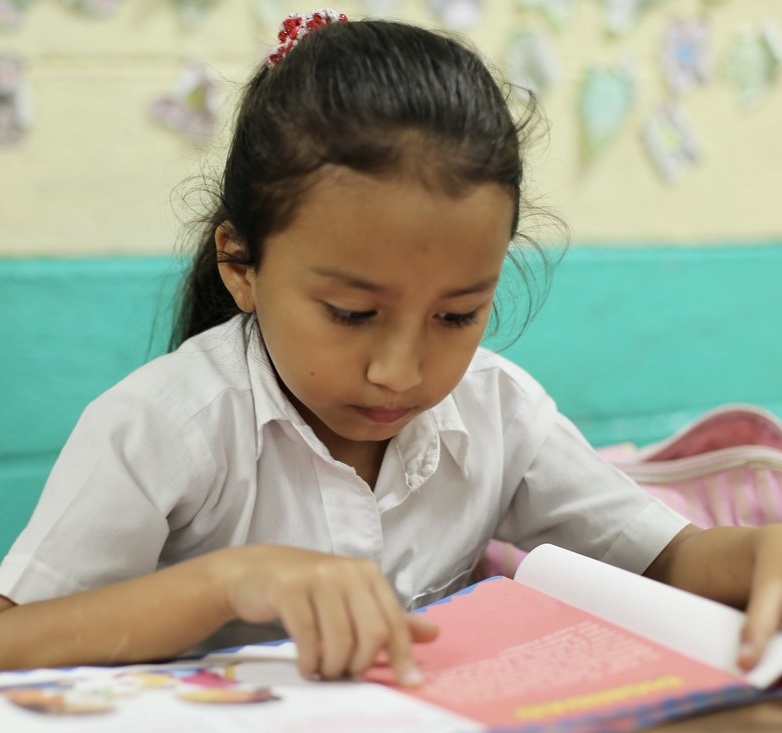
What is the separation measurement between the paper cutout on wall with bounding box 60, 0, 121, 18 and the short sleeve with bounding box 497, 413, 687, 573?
74 centimetres

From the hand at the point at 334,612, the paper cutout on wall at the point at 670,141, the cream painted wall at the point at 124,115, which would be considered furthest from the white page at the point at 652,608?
the paper cutout on wall at the point at 670,141

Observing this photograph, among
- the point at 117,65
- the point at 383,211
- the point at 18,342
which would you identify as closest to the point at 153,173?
the point at 117,65

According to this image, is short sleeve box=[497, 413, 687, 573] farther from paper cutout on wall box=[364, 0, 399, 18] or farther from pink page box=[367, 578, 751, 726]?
paper cutout on wall box=[364, 0, 399, 18]

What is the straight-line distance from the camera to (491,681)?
0.58 m

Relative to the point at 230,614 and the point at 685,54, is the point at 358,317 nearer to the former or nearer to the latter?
the point at 230,614

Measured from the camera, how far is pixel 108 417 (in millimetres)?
787

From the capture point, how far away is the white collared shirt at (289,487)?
2.48ft

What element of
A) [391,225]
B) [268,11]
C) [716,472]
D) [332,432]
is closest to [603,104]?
[268,11]

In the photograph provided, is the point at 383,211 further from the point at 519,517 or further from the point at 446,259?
the point at 519,517

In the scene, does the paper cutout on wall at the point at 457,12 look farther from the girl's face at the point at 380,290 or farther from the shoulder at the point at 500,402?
the girl's face at the point at 380,290

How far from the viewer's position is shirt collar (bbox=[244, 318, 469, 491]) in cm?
84

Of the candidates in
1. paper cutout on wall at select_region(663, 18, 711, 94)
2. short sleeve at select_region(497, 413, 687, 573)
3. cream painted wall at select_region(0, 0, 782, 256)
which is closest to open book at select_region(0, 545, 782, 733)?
short sleeve at select_region(497, 413, 687, 573)

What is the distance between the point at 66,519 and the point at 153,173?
26.8 inches

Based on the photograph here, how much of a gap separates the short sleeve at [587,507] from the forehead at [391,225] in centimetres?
30
